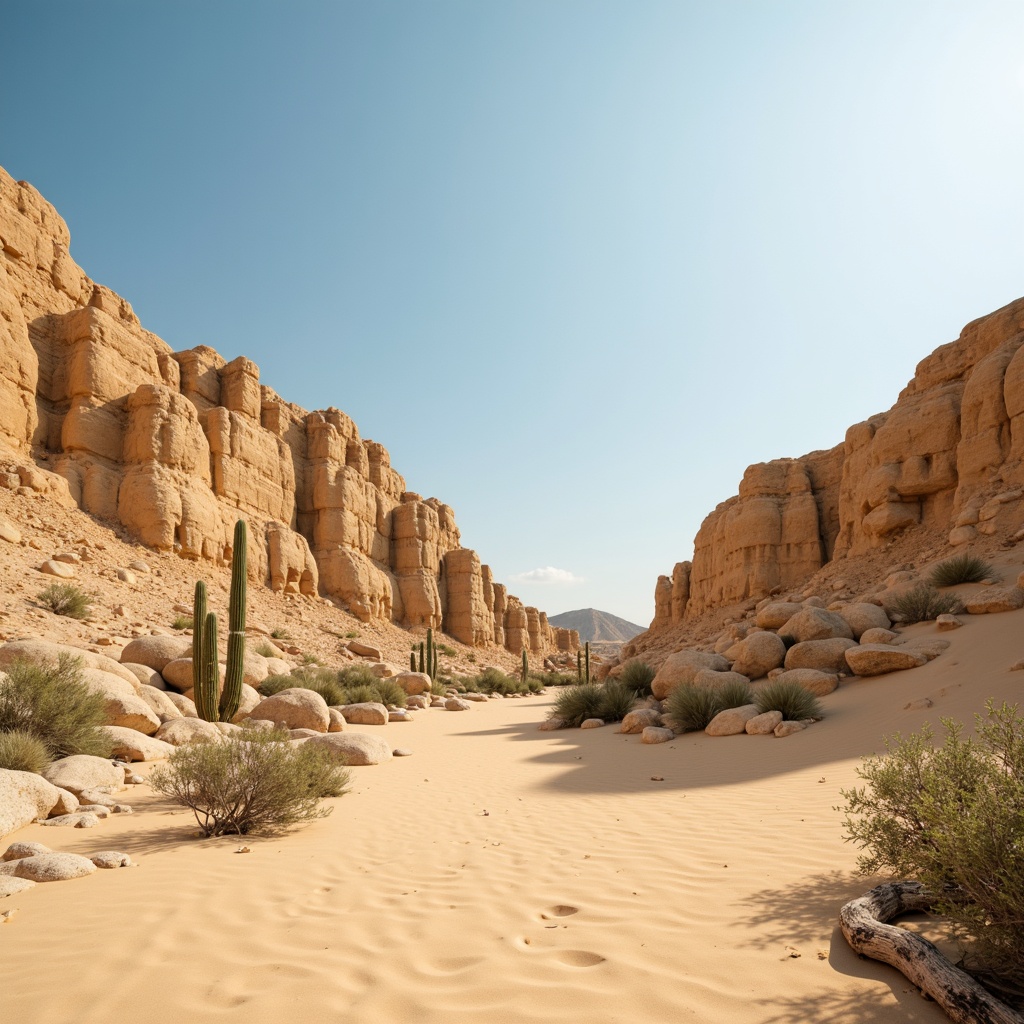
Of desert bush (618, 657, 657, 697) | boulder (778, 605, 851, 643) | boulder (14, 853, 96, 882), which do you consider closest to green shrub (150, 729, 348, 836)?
boulder (14, 853, 96, 882)

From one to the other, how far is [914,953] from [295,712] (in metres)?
11.8

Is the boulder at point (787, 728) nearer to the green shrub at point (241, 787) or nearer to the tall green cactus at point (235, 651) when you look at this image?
the green shrub at point (241, 787)

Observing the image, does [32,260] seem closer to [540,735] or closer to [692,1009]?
[540,735]

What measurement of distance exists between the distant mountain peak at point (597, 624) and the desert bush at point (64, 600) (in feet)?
413

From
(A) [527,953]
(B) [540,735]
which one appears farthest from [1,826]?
(B) [540,735]

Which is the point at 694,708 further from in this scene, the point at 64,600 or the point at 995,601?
the point at 64,600

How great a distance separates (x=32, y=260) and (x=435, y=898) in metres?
32.3

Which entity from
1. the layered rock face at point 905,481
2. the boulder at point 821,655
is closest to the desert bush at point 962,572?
the layered rock face at point 905,481

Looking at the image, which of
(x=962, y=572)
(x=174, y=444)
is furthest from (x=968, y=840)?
(x=174, y=444)

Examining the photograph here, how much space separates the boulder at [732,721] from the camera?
10.8m

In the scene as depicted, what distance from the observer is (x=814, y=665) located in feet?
44.1

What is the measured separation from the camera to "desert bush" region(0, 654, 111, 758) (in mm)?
7656

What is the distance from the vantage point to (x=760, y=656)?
14.3 metres

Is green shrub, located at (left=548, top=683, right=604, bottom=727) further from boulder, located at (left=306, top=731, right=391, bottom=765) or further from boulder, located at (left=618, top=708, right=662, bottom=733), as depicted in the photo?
boulder, located at (left=306, top=731, right=391, bottom=765)
